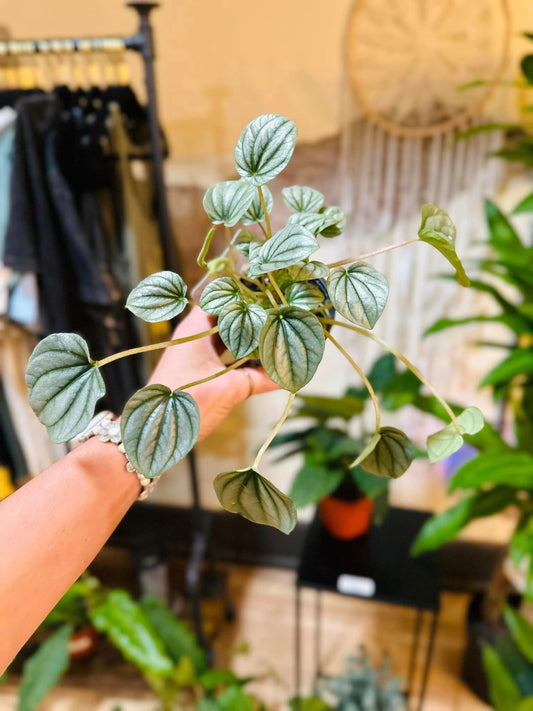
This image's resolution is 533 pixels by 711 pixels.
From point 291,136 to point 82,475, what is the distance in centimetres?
36

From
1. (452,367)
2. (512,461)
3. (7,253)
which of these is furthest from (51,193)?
(452,367)

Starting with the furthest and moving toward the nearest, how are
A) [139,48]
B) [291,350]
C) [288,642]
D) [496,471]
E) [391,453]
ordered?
[288,642] < [139,48] < [496,471] < [391,453] < [291,350]

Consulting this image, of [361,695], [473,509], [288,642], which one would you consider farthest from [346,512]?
[288,642]

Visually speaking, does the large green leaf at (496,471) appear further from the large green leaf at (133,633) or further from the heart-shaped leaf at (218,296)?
the large green leaf at (133,633)

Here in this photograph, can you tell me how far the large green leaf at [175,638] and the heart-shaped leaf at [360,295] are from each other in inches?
52.1

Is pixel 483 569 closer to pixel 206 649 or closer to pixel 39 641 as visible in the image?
pixel 206 649

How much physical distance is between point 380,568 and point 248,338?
4.05 feet

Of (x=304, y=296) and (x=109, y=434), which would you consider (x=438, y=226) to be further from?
(x=109, y=434)

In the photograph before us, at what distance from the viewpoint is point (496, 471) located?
40.9 inches

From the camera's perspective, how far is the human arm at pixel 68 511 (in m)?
0.48

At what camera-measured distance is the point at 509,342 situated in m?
1.70

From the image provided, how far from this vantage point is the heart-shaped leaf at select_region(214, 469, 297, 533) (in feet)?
1.45

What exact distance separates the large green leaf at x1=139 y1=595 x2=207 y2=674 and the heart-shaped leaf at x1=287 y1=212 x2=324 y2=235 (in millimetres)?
1307

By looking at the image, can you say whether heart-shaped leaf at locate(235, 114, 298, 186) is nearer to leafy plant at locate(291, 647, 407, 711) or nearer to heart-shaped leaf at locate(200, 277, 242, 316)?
heart-shaped leaf at locate(200, 277, 242, 316)
